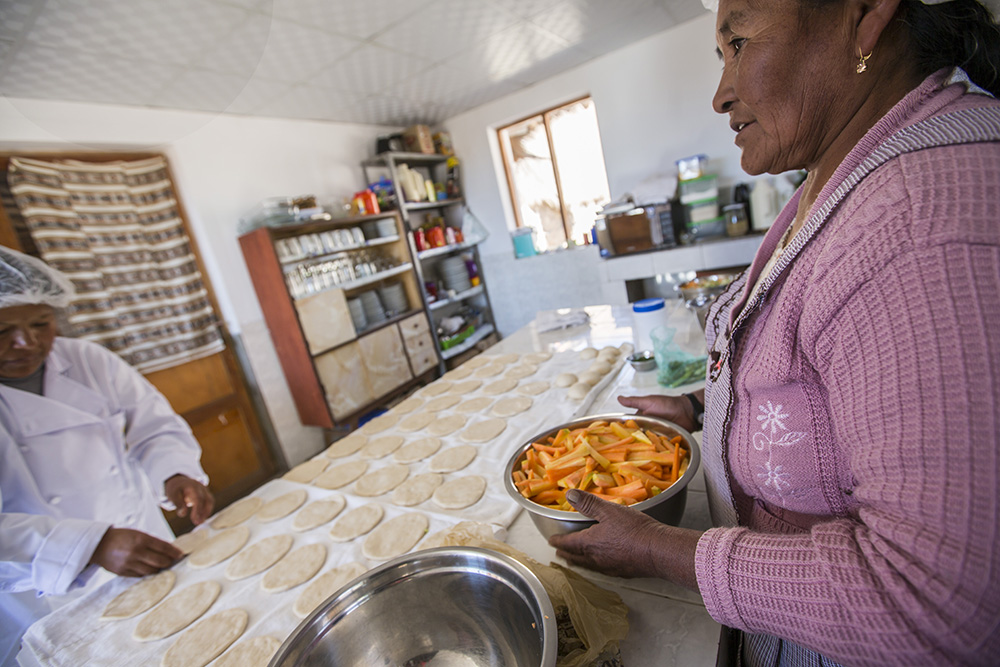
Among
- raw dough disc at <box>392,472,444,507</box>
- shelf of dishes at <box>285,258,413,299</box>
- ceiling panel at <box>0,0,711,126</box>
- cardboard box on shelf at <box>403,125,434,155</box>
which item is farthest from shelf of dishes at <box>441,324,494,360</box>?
raw dough disc at <box>392,472,444,507</box>

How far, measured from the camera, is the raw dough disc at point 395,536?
1164 mm

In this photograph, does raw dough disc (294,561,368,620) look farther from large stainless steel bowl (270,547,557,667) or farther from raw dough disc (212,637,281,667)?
large stainless steel bowl (270,547,557,667)

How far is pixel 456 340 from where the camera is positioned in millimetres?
4977

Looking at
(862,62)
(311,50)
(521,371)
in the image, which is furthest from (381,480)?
(311,50)

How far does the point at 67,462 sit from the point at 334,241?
256cm

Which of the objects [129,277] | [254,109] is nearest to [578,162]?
[254,109]

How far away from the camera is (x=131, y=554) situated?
1227mm

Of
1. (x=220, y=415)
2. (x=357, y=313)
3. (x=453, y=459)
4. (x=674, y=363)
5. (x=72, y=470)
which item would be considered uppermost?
(x=357, y=313)

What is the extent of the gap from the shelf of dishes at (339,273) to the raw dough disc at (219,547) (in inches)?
92.8

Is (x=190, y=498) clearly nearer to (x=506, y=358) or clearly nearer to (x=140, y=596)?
(x=140, y=596)

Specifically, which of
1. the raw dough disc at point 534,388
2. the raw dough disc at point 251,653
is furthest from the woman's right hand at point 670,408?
the raw dough disc at point 251,653

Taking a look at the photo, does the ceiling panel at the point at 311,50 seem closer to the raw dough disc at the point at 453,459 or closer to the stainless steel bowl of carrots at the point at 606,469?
the stainless steel bowl of carrots at the point at 606,469

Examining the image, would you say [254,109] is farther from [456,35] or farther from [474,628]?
[474,628]

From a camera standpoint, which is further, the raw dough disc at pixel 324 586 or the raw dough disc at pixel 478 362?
the raw dough disc at pixel 478 362
